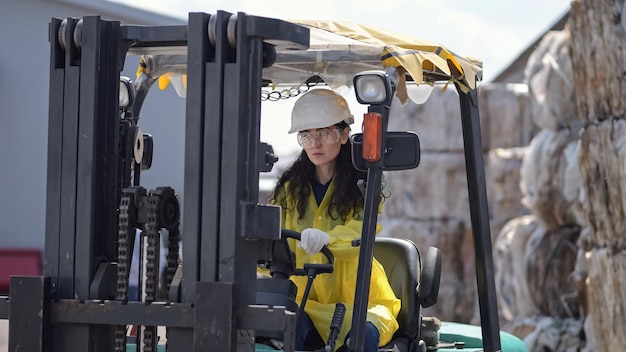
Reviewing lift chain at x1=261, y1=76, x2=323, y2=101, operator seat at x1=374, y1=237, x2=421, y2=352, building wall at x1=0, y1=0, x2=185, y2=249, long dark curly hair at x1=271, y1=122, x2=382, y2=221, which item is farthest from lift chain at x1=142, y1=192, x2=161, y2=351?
building wall at x1=0, y1=0, x2=185, y2=249

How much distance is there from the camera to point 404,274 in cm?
572

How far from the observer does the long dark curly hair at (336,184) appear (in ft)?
17.7

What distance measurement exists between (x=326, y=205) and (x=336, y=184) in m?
0.12

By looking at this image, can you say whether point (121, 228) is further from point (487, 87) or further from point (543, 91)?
point (487, 87)

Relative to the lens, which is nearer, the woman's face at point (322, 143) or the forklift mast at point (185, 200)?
the forklift mast at point (185, 200)

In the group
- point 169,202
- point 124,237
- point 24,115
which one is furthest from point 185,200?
point 24,115

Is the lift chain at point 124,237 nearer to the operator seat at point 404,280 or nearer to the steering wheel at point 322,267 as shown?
the steering wheel at point 322,267

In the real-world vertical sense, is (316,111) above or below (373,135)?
above

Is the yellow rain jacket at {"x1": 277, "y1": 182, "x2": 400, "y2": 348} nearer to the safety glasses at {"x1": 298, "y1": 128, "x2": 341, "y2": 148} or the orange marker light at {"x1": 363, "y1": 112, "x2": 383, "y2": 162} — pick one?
the safety glasses at {"x1": 298, "y1": 128, "x2": 341, "y2": 148}

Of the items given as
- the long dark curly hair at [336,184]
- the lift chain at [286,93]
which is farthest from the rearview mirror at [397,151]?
the lift chain at [286,93]

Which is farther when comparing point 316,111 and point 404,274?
point 404,274

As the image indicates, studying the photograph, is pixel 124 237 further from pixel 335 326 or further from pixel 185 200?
pixel 335 326

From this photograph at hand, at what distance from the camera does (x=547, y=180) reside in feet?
39.9

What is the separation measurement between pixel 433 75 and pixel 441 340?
1.56 metres
